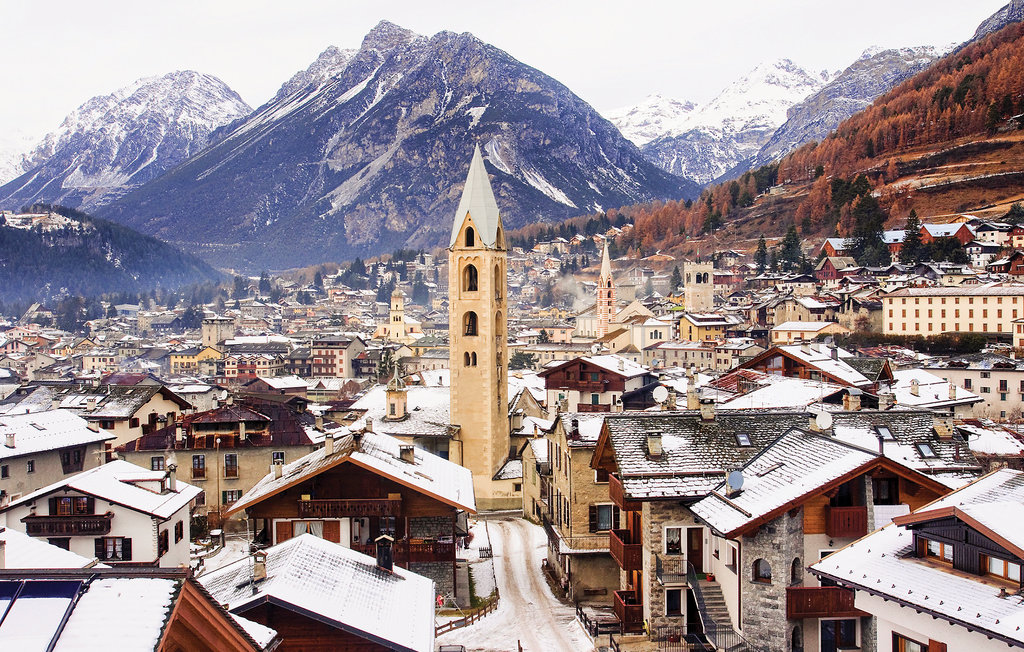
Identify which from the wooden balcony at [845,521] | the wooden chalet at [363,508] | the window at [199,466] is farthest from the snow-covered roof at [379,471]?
the window at [199,466]

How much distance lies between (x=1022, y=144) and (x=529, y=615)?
176m

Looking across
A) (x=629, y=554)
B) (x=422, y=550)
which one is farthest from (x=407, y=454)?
(x=629, y=554)

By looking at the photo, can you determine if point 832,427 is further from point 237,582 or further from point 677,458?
point 237,582

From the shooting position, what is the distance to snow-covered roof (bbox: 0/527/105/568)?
20.9 m

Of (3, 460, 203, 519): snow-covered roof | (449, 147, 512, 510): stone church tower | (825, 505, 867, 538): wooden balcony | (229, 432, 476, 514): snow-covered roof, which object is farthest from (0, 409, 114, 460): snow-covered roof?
(825, 505, 867, 538): wooden balcony

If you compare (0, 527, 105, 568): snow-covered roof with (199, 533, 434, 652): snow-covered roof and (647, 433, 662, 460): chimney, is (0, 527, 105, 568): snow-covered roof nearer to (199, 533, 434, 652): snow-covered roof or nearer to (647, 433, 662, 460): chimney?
(199, 533, 434, 652): snow-covered roof

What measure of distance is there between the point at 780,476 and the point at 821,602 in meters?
3.12

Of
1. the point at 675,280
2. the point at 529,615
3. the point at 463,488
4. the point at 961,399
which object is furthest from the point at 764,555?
the point at 675,280

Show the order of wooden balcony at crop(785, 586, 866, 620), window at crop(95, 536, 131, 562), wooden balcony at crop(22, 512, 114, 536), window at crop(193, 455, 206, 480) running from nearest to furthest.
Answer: wooden balcony at crop(785, 586, 866, 620), wooden balcony at crop(22, 512, 114, 536), window at crop(95, 536, 131, 562), window at crop(193, 455, 206, 480)

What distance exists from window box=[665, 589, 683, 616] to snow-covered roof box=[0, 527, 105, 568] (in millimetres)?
14471

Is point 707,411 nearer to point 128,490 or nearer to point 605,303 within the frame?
point 128,490

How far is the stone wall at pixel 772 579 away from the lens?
23.4 meters

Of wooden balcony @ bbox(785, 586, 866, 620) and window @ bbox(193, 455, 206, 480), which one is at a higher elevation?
wooden balcony @ bbox(785, 586, 866, 620)

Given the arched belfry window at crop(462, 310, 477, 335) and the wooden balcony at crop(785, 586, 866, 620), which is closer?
the wooden balcony at crop(785, 586, 866, 620)
